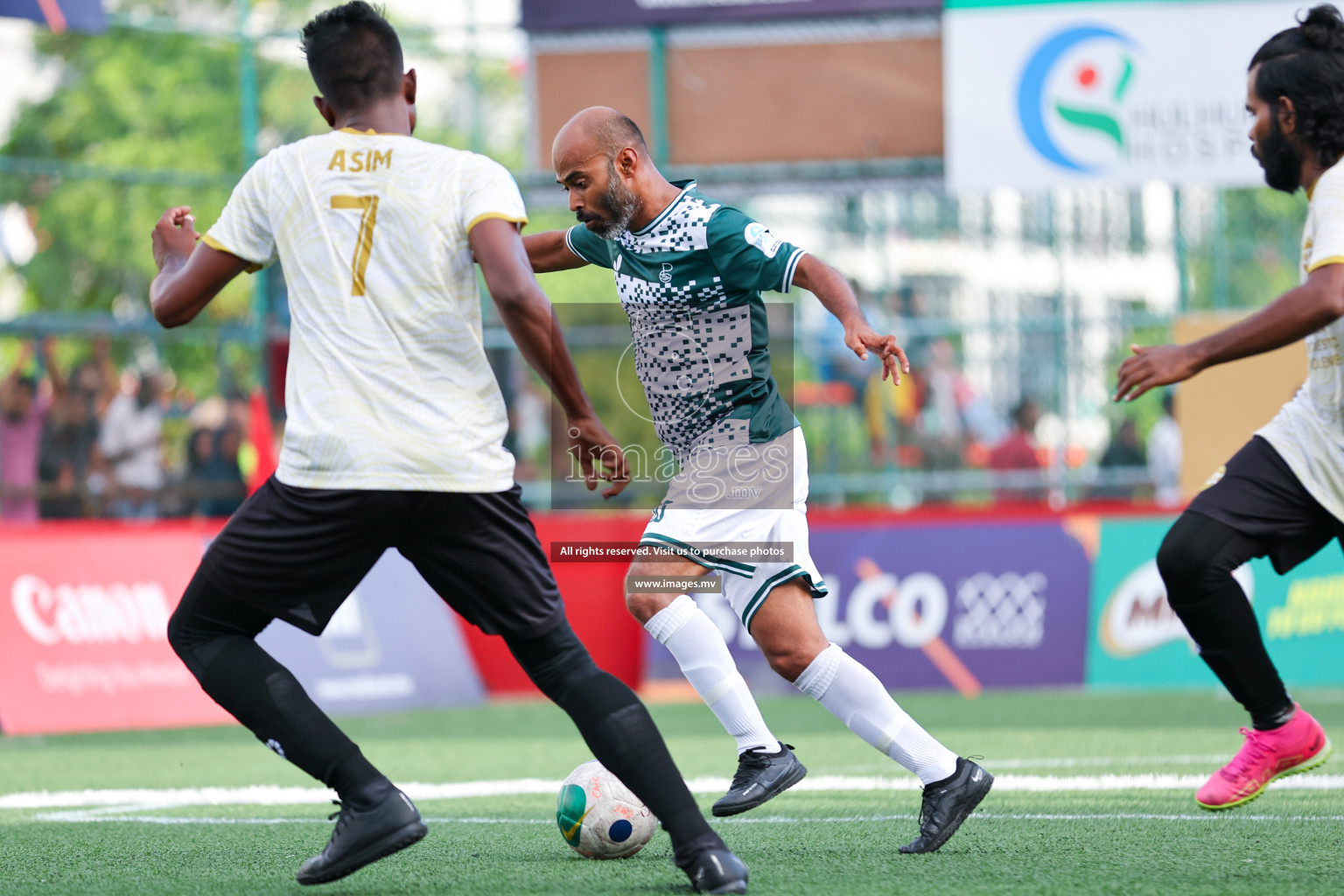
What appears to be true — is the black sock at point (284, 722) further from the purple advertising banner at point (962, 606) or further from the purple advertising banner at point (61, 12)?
the purple advertising banner at point (61, 12)

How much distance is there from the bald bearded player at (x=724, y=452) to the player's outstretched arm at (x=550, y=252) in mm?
51

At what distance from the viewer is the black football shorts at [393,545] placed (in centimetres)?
404

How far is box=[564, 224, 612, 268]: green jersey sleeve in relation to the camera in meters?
5.44

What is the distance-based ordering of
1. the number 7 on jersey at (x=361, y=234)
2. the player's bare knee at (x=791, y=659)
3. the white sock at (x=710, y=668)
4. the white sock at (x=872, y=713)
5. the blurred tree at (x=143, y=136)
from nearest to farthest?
the number 7 on jersey at (x=361, y=234)
the white sock at (x=872, y=713)
the player's bare knee at (x=791, y=659)
the white sock at (x=710, y=668)
the blurred tree at (x=143, y=136)

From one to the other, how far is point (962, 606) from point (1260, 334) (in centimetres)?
727

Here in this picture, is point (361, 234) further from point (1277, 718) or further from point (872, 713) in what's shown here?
point (1277, 718)

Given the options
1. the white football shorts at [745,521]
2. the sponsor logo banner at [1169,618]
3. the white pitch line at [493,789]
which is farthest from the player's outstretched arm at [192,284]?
the sponsor logo banner at [1169,618]

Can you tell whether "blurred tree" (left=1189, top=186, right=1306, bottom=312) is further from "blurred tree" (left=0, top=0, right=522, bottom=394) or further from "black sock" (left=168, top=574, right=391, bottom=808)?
"black sock" (left=168, top=574, right=391, bottom=808)

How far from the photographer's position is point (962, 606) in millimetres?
11656

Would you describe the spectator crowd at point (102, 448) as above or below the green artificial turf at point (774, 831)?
above

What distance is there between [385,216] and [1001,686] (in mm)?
8477

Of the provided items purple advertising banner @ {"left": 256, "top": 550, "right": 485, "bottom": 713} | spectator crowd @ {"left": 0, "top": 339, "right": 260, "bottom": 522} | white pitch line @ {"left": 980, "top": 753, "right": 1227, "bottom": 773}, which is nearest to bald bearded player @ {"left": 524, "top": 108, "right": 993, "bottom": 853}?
white pitch line @ {"left": 980, "top": 753, "right": 1227, "bottom": 773}

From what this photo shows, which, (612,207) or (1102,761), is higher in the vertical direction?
(612,207)

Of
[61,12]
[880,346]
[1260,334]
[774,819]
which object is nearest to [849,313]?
[880,346]
